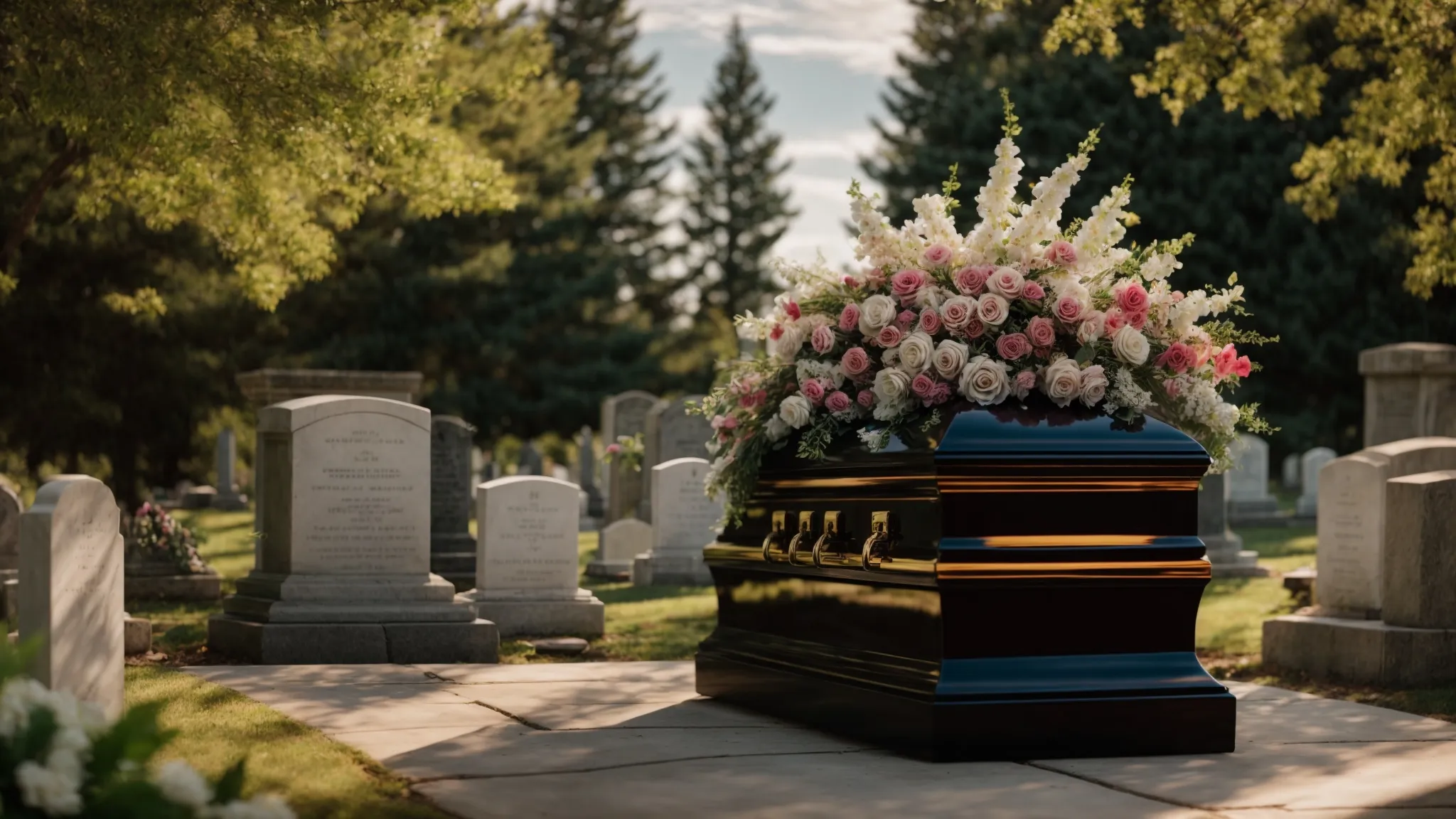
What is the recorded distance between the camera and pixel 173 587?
52.3ft

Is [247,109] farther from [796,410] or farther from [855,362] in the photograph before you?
[855,362]

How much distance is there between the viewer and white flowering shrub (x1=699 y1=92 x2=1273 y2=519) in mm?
7258

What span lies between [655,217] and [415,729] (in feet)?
184

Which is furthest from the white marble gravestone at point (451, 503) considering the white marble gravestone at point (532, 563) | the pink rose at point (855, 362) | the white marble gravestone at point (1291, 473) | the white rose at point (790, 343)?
the white marble gravestone at point (1291, 473)

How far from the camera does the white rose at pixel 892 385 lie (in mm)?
7301

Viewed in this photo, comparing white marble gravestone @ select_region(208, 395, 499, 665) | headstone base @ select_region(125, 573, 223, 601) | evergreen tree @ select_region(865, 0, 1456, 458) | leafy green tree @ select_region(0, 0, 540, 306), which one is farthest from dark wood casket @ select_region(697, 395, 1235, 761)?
evergreen tree @ select_region(865, 0, 1456, 458)

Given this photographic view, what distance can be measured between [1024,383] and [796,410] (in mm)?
1165

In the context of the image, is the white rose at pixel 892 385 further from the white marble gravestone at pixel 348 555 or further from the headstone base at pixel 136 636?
the headstone base at pixel 136 636

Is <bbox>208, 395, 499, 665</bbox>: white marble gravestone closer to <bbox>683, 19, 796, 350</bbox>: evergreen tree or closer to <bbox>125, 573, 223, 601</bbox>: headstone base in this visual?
<bbox>125, 573, 223, 601</bbox>: headstone base

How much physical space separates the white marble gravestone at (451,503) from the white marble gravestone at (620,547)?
2041mm

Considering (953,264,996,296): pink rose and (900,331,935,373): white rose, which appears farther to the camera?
(953,264,996,296): pink rose

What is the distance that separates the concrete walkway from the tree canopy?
834cm

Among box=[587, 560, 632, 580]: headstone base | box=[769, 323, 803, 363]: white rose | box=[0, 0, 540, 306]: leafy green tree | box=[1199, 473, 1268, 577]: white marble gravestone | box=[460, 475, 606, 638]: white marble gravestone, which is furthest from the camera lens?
box=[587, 560, 632, 580]: headstone base

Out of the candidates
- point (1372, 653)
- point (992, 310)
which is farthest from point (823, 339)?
point (1372, 653)
